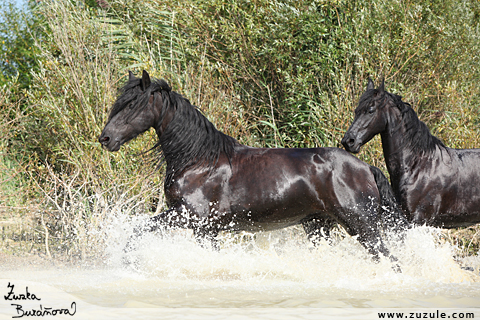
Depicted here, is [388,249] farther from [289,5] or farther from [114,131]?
[289,5]

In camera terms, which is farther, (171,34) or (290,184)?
(171,34)

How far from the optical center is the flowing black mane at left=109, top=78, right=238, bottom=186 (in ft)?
16.1

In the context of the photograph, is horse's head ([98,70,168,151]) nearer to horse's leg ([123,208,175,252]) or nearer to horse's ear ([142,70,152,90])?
horse's ear ([142,70,152,90])

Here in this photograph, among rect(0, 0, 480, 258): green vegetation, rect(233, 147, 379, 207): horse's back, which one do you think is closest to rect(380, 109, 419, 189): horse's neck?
rect(233, 147, 379, 207): horse's back

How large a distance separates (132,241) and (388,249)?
7.91ft

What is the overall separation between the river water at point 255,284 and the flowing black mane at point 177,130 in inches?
29.3

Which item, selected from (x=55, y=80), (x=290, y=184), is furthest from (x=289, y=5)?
(x=290, y=184)

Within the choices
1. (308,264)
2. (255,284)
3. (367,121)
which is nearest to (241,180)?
(255,284)

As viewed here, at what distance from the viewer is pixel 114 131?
488 centimetres

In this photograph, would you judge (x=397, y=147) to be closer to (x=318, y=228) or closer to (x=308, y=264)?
(x=318, y=228)

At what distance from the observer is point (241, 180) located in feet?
16.1

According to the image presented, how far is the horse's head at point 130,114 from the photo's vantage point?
4.88m

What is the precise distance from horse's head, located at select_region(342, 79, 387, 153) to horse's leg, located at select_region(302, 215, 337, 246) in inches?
31.2

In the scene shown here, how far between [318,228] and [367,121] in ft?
3.96
